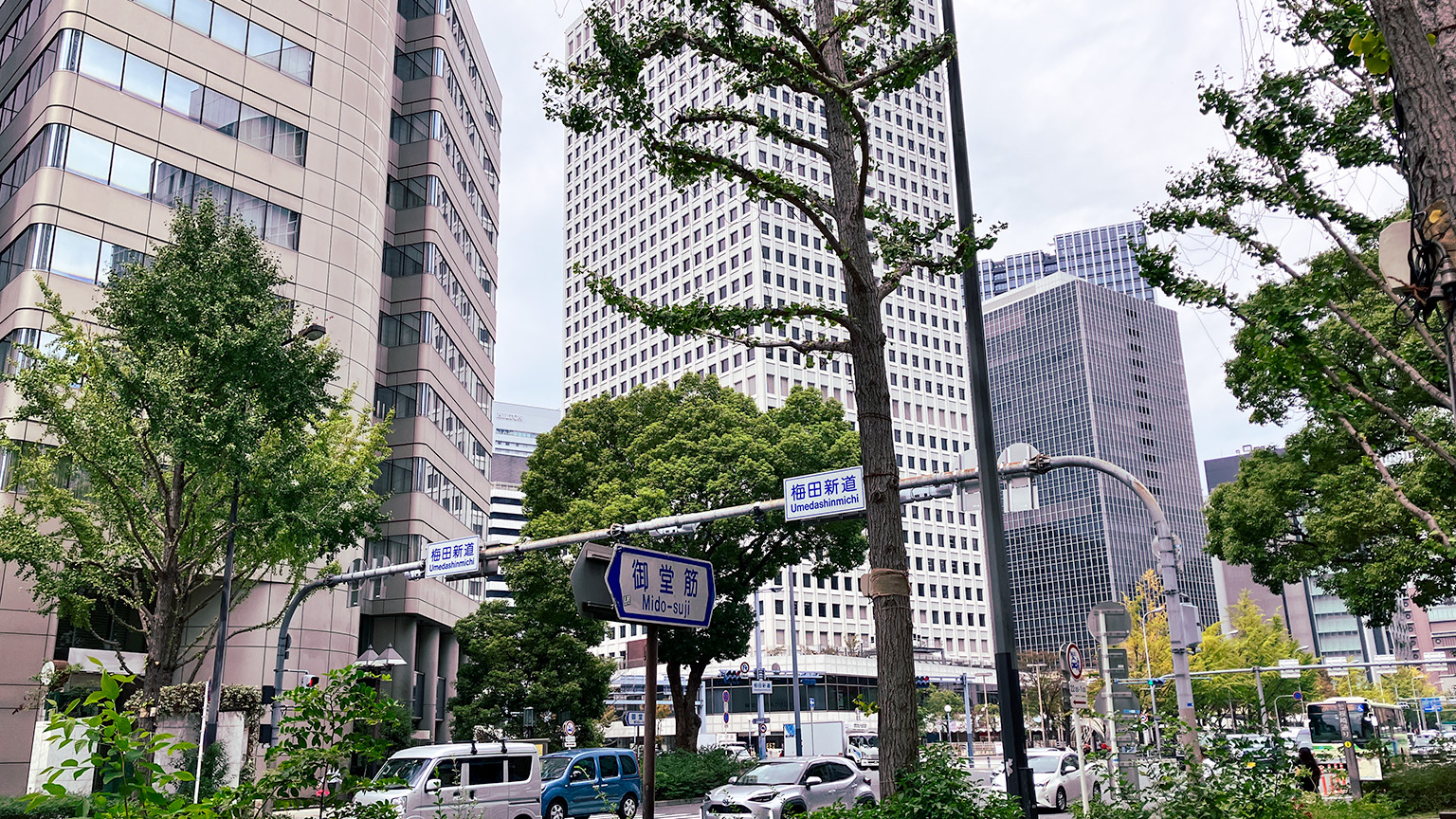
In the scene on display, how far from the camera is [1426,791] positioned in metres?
18.1

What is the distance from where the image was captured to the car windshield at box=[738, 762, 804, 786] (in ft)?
68.0

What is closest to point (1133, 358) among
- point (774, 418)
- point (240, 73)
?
A: point (774, 418)

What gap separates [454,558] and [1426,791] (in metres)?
20.7

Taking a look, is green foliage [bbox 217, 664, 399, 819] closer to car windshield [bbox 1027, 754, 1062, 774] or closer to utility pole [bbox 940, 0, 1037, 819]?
utility pole [bbox 940, 0, 1037, 819]

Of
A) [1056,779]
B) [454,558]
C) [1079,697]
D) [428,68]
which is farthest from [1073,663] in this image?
[428,68]

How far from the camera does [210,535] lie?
21.8m

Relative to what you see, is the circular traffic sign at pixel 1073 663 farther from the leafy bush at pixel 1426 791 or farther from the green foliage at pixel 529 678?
the green foliage at pixel 529 678

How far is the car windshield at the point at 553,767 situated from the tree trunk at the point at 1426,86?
22.4 m

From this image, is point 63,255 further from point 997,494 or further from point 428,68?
point 997,494

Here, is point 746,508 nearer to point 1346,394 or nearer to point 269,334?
point 269,334

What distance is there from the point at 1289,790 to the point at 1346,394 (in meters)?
4.37

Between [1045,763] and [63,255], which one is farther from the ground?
[63,255]

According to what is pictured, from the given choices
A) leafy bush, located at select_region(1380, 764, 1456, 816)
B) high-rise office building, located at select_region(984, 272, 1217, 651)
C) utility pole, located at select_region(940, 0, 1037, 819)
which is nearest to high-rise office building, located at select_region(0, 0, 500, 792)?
utility pole, located at select_region(940, 0, 1037, 819)

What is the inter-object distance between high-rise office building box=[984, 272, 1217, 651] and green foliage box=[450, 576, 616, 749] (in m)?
89.1
